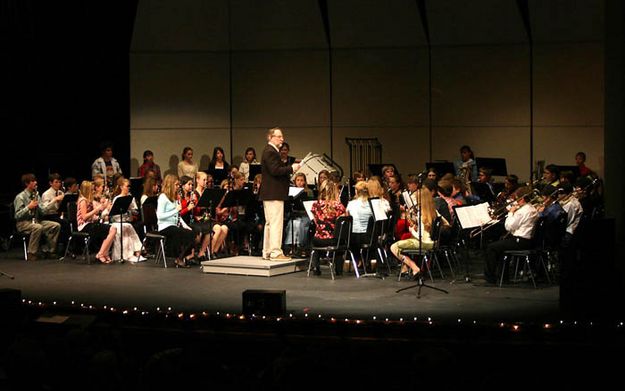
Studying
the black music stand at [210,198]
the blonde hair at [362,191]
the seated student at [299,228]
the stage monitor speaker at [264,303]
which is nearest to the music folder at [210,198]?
the black music stand at [210,198]

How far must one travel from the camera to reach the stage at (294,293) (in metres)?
9.07

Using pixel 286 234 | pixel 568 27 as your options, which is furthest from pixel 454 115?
pixel 286 234

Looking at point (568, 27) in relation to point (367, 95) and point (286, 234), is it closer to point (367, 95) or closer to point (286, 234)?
point (367, 95)

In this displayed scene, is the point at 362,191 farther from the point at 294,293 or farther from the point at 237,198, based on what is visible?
the point at 294,293

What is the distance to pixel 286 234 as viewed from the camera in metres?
13.6

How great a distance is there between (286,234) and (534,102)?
6202mm

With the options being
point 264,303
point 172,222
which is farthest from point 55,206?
point 264,303

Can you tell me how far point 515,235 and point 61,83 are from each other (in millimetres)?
9717

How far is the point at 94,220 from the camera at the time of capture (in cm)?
1328

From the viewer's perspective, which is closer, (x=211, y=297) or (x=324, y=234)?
(x=211, y=297)

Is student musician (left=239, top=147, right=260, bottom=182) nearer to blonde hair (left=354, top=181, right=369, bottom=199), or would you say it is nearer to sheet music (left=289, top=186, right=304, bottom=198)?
sheet music (left=289, top=186, right=304, bottom=198)

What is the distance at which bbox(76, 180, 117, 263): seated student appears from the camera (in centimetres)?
1300

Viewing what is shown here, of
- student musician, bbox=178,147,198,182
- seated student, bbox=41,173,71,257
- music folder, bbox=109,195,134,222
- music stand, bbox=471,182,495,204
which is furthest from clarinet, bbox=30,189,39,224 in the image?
music stand, bbox=471,182,495,204

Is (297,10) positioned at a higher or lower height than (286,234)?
higher
